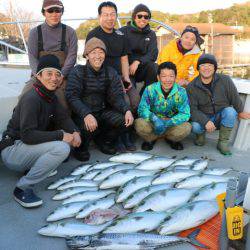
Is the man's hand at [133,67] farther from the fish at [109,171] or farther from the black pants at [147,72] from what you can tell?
the fish at [109,171]

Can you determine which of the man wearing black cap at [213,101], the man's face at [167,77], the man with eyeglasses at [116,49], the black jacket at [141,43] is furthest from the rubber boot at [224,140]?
the black jacket at [141,43]

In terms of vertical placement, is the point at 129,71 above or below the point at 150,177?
above

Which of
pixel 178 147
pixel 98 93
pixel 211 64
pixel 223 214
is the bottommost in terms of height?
pixel 178 147

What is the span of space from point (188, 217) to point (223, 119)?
2239mm

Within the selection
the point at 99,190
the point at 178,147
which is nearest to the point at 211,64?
the point at 178,147

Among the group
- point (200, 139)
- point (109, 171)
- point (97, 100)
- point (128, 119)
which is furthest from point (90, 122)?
point (200, 139)

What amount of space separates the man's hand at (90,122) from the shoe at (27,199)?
120 centimetres

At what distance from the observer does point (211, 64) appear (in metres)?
4.88

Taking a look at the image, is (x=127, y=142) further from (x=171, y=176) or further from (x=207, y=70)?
(x=207, y=70)

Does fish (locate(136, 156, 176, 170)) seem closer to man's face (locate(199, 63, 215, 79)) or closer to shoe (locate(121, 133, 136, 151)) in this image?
shoe (locate(121, 133, 136, 151))

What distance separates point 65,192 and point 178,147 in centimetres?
206

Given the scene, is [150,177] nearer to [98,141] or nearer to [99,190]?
[99,190]

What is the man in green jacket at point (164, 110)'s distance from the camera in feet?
15.8

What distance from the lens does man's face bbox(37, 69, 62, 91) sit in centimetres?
361
